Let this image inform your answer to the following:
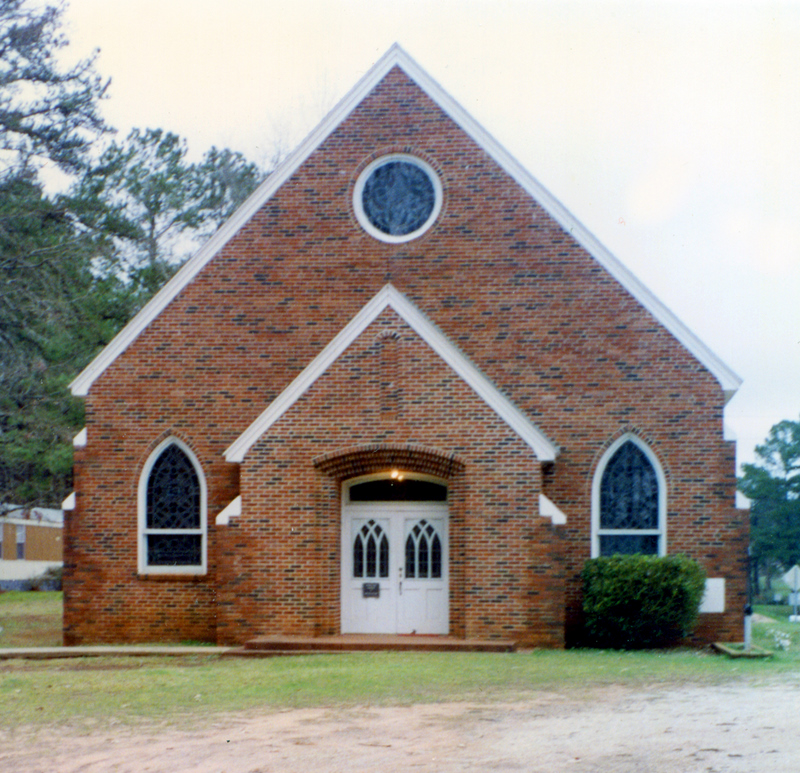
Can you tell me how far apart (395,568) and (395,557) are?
164 millimetres

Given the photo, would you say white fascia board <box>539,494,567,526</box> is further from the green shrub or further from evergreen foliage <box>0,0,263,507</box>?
evergreen foliage <box>0,0,263,507</box>

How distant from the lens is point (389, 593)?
16969 mm

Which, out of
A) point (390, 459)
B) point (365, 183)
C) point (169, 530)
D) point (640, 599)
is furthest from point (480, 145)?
point (169, 530)

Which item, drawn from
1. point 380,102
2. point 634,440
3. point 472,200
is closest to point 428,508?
point 634,440

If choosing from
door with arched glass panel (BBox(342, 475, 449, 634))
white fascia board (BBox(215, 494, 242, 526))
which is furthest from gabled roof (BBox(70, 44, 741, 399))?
door with arched glass panel (BBox(342, 475, 449, 634))

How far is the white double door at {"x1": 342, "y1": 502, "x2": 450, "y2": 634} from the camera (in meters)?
16.9

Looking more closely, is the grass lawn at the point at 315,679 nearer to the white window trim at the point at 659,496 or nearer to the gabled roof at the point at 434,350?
the white window trim at the point at 659,496

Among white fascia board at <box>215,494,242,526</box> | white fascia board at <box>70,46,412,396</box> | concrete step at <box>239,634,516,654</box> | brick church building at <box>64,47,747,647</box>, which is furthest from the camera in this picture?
white fascia board at <box>70,46,412,396</box>

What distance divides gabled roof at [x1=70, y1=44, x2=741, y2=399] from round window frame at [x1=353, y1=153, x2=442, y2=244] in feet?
2.93

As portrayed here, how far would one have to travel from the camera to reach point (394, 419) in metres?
16.3

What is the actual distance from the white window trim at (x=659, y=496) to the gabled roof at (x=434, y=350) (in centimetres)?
129

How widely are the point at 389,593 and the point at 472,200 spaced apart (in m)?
6.35

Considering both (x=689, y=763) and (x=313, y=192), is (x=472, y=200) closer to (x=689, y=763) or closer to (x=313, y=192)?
(x=313, y=192)

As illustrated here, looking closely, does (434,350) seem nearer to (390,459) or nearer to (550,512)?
(390,459)
